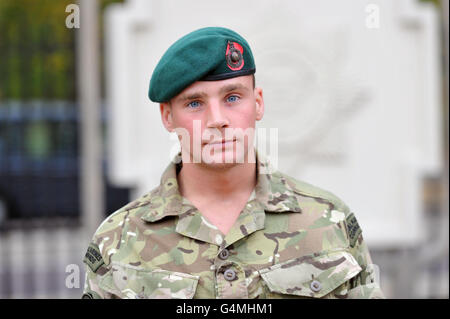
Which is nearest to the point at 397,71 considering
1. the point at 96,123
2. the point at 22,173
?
the point at 96,123

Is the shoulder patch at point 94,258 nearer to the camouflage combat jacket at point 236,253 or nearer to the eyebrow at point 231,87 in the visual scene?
the camouflage combat jacket at point 236,253

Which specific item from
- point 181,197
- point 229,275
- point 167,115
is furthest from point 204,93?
point 229,275

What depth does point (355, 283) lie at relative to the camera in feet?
5.19

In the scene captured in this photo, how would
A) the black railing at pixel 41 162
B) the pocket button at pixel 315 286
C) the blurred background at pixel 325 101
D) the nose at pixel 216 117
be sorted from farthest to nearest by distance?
the black railing at pixel 41 162, the blurred background at pixel 325 101, the pocket button at pixel 315 286, the nose at pixel 216 117

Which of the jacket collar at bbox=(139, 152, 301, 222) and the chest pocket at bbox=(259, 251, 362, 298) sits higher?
the jacket collar at bbox=(139, 152, 301, 222)

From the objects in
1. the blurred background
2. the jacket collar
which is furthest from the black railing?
the jacket collar

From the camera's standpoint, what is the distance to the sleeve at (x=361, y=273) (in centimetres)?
155

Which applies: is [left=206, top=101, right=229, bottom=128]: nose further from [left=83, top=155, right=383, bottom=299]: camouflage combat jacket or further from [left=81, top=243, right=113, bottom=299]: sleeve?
[left=81, top=243, right=113, bottom=299]: sleeve

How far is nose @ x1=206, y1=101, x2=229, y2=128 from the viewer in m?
1.42

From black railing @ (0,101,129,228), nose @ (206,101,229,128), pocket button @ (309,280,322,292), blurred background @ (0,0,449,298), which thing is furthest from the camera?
black railing @ (0,101,129,228)

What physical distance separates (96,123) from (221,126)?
107 inches

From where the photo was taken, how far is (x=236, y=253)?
1.53 meters

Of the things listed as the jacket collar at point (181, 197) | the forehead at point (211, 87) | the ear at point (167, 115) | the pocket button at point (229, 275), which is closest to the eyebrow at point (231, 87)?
the forehead at point (211, 87)

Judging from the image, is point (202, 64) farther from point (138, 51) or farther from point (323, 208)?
point (138, 51)
